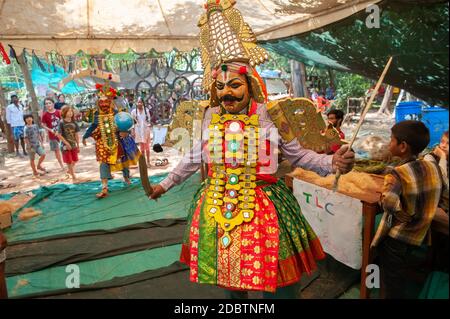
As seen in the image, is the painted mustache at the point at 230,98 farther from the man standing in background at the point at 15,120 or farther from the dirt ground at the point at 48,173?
the man standing in background at the point at 15,120

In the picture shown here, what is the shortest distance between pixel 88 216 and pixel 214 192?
372 centimetres

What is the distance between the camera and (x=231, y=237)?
5.92 ft

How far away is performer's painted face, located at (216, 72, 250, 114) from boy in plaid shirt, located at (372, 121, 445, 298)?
30.3 inches

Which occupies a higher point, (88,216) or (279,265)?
(279,265)

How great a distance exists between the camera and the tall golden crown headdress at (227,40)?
74.6 inches

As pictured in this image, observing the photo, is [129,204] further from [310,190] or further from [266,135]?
[266,135]

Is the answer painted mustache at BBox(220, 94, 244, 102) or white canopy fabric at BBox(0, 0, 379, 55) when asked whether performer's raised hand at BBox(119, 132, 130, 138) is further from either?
painted mustache at BBox(220, 94, 244, 102)

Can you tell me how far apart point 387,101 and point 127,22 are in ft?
13.1

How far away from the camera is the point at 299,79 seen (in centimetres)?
757

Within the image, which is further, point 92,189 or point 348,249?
point 92,189

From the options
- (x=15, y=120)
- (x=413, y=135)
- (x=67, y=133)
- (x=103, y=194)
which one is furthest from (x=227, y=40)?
(x=15, y=120)

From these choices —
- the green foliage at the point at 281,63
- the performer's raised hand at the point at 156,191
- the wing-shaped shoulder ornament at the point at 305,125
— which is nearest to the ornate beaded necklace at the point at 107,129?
the performer's raised hand at the point at 156,191

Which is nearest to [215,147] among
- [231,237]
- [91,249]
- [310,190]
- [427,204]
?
[231,237]

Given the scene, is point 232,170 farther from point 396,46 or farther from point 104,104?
point 104,104
